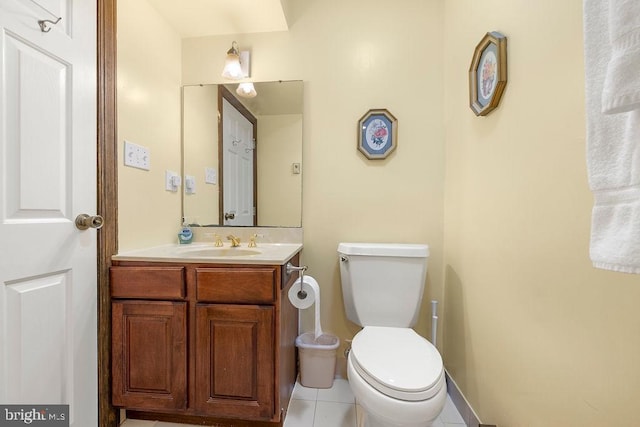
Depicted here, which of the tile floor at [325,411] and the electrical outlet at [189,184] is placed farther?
the electrical outlet at [189,184]

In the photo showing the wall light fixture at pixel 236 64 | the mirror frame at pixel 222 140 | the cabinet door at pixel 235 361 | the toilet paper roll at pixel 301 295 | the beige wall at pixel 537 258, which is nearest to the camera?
the beige wall at pixel 537 258

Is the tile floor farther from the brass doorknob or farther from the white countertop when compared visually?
the brass doorknob

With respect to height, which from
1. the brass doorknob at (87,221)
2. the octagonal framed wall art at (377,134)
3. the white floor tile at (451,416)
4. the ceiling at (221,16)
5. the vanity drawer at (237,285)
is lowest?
the white floor tile at (451,416)

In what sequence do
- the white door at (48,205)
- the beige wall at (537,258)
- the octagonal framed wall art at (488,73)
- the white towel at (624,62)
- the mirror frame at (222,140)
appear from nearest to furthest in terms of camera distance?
the white towel at (624,62), the beige wall at (537,258), the white door at (48,205), the octagonal framed wall art at (488,73), the mirror frame at (222,140)

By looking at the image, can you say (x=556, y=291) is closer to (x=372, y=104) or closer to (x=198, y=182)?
(x=372, y=104)

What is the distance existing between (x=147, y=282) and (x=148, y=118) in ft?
2.76

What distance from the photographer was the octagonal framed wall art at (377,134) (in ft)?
5.04

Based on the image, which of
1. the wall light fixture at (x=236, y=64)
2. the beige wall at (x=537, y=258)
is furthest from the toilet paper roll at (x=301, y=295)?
the wall light fixture at (x=236, y=64)

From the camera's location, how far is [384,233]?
1.56 meters

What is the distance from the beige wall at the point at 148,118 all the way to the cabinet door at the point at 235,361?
583 mm

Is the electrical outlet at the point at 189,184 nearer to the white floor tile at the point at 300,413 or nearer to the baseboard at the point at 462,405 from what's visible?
the white floor tile at the point at 300,413

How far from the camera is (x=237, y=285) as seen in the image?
1.10 m

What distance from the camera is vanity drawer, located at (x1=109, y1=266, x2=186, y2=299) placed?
3.67 feet

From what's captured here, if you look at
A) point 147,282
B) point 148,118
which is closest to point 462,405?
point 147,282
